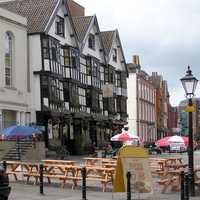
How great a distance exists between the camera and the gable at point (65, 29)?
52869 millimetres

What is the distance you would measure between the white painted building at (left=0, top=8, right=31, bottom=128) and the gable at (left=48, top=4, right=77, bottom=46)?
389cm

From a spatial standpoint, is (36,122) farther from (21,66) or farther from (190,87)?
(190,87)

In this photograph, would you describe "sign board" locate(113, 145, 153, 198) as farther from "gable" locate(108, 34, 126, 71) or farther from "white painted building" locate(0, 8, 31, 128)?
"gable" locate(108, 34, 126, 71)

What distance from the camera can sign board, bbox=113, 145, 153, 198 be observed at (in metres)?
16.9

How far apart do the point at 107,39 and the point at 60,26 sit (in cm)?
1635

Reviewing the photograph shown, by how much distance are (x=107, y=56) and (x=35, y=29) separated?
17715 mm

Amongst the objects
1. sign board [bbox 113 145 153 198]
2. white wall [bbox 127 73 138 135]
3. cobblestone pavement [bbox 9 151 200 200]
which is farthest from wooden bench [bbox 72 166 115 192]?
white wall [bbox 127 73 138 135]

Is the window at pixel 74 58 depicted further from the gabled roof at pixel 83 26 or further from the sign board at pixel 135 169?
the sign board at pixel 135 169

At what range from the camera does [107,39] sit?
70250 mm

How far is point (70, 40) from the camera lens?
56.9 meters

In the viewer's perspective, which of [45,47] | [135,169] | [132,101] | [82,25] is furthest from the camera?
[132,101]

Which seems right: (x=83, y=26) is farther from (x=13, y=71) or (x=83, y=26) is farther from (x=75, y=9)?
(x=13, y=71)

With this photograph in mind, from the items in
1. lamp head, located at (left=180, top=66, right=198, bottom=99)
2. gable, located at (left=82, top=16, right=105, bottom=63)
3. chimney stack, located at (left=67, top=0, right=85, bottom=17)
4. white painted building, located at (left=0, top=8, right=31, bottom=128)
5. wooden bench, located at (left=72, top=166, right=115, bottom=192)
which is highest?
chimney stack, located at (left=67, top=0, right=85, bottom=17)

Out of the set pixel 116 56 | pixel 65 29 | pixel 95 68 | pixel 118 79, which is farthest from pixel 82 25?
pixel 118 79
